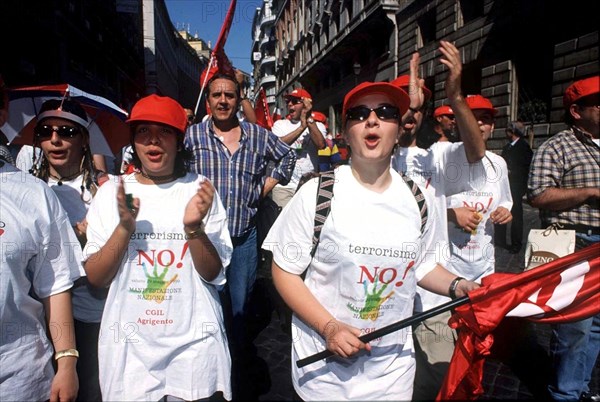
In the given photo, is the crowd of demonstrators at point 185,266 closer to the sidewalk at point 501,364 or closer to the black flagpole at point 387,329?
the black flagpole at point 387,329

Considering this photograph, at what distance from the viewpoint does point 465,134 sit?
2.39 metres

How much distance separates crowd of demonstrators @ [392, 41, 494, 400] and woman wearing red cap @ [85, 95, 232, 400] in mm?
1338

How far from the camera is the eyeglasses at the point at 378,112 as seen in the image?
185 centimetres

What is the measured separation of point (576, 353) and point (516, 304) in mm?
1173

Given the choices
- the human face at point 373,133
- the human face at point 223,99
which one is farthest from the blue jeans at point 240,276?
the human face at point 373,133

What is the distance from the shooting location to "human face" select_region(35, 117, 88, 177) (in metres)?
2.48

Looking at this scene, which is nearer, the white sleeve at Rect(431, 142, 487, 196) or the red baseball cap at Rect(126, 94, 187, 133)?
the red baseball cap at Rect(126, 94, 187, 133)

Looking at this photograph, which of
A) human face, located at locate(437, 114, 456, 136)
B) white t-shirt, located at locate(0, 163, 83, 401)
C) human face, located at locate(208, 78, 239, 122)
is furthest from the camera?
human face, located at locate(437, 114, 456, 136)

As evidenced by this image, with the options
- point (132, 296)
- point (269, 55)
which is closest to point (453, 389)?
point (132, 296)

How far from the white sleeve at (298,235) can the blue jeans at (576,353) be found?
6.55 ft

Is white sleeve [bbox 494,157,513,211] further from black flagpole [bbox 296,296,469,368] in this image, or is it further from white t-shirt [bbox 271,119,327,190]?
white t-shirt [bbox 271,119,327,190]

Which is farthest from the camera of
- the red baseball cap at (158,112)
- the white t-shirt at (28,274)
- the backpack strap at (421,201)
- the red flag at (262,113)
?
the red flag at (262,113)

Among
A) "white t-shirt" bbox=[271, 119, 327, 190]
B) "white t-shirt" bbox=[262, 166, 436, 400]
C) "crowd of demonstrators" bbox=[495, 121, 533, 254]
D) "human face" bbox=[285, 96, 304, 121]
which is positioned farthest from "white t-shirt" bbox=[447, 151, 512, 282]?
"crowd of demonstrators" bbox=[495, 121, 533, 254]

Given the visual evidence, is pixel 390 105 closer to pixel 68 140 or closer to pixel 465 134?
pixel 465 134
